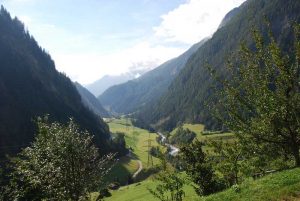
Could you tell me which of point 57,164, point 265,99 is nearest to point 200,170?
point 57,164

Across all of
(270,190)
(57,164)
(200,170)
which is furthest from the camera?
(200,170)

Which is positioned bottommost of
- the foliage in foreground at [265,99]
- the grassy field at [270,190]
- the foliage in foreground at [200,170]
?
the foliage in foreground at [200,170]

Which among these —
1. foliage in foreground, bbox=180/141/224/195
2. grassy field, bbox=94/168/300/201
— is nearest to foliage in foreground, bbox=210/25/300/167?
grassy field, bbox=94/168/300/201

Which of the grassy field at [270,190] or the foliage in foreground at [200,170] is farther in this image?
the foliage in foreground at [200,170]

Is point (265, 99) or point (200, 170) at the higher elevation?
point (265, 99)

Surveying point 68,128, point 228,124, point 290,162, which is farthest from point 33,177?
point 290,162

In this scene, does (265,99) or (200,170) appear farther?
(200,170)

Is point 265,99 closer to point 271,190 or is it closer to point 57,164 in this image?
point 271,190

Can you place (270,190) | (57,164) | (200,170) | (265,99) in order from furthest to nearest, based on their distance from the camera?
(200,170) → (57,164) → (265,99) → (270,190)

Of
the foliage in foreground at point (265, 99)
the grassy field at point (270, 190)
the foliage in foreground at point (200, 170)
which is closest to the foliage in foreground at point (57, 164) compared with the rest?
the grassy field at point (270, 190)

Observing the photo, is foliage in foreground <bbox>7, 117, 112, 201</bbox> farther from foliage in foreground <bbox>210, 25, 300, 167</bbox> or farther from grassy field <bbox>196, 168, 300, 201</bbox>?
foliage in foreground <bbox>210, 25, 300, 167</bbox>

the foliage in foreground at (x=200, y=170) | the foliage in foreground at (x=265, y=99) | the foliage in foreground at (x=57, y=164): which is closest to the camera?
the foliage in foreground at (x=265, y=99)

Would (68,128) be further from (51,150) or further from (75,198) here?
(75,198)

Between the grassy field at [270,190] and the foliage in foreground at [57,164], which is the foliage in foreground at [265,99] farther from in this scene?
the foliage in foreground at [57,164]
